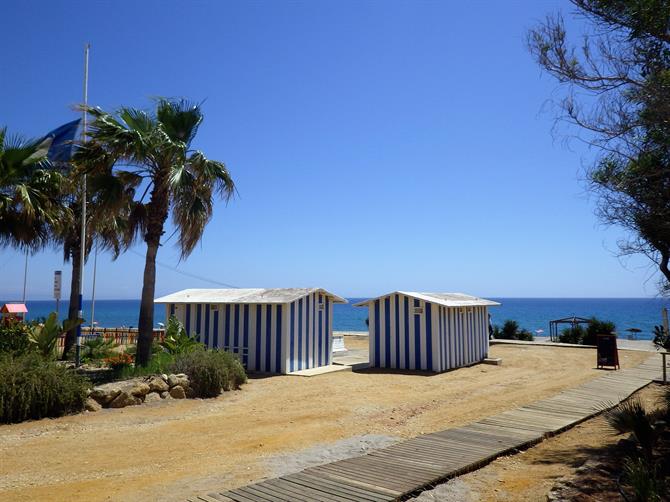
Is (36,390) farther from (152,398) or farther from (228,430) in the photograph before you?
(228,430)

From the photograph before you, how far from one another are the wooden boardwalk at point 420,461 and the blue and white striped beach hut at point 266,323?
7391 millimetres

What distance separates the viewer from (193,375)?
39.9 ft

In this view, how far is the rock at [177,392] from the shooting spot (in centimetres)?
1158

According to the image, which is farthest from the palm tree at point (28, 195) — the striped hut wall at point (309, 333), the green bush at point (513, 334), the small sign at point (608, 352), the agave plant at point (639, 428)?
the green bush at point (513, 334)

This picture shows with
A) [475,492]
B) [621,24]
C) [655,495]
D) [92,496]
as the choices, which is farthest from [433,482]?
[621,24]

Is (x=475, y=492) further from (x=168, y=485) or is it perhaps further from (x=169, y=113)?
(x=169, y=113)

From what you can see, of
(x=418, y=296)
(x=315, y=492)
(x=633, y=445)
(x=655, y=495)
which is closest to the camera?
(x=655, y=495)

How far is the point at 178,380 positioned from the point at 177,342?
3.43m

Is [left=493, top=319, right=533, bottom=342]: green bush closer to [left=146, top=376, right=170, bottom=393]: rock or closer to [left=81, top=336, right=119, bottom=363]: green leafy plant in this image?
[left=81, top=336, right=119, bottom=363]: green leafy plant

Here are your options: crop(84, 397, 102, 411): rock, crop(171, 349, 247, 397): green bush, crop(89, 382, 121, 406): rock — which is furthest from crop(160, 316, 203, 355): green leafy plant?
crop(84, 397, 102, 411): rock

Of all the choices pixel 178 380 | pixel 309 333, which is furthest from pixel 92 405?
pixel 309 333

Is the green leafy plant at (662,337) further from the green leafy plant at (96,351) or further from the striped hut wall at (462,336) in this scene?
the green leafy plant at (96,351)

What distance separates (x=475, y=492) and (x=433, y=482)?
47 cm

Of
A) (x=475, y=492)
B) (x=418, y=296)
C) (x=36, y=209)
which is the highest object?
(x=36, y=209)
